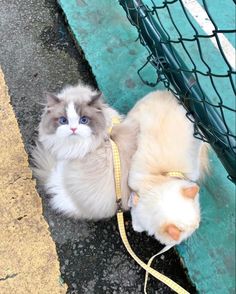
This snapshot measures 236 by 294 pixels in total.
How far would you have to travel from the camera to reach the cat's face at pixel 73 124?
7.21ft

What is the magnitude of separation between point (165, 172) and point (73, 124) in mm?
503

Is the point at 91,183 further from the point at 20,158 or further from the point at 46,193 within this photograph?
the point at 20,158

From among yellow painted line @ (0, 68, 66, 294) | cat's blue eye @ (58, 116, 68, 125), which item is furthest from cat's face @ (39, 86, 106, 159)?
yellow painted line @ (0, 68, 66, 294)

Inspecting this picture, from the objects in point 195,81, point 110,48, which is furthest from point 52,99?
point 110,48

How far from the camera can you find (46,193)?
8.29 ft

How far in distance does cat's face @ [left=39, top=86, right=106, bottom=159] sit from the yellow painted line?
0.34 m

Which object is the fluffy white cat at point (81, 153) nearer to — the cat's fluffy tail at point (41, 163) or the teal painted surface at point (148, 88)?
the cat's fluffy tail at point (41, 163)

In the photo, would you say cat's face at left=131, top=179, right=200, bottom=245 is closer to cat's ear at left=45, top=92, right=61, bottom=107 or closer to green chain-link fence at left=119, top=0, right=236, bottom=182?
green chain-link fence at left=119, top=0, right=236, bottom=182

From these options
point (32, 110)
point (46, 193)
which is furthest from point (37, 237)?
point (32, 110)

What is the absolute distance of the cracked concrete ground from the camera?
2.35 m

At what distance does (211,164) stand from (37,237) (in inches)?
39.8

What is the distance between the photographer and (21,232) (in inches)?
94.7

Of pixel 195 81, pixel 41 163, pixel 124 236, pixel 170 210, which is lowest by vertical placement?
pixel 124 236

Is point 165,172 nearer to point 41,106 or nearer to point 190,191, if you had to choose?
point 190,191
